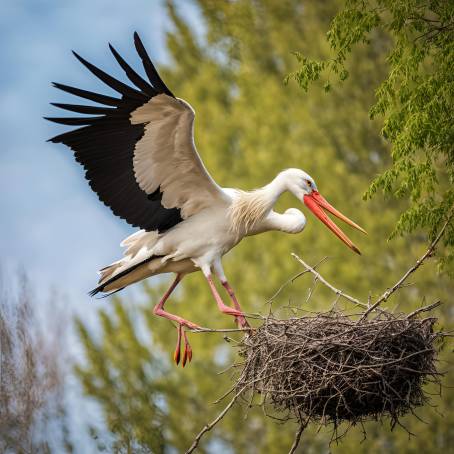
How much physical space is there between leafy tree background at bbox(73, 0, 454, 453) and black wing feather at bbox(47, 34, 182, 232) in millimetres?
10580

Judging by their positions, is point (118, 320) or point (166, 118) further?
point (118, 320)

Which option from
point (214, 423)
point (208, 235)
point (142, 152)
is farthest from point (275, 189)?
point (214, 423)

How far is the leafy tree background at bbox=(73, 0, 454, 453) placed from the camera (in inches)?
899

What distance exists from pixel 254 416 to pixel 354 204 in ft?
17.4

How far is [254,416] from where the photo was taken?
76.8 feet

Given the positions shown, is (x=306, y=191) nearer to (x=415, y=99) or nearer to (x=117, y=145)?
(x=415, y=99)

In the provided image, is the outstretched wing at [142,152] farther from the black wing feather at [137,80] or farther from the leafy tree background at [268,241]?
the leafy tree background at [268,241]

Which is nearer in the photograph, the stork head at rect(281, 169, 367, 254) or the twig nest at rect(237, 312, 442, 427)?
the twig nest at rect(237, 312, 442, 427)

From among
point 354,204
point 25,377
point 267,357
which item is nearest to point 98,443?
point 25,377

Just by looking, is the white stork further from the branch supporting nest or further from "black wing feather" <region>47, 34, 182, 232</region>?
the branch supporting nest

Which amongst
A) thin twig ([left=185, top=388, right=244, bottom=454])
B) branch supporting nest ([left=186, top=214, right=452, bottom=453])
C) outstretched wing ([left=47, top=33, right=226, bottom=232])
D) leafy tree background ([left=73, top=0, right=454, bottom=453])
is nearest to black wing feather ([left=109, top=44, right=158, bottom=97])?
outstretched wing ([left=47, top=33, right=226, bottom=232])

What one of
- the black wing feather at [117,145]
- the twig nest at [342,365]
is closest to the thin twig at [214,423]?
the twig nest at [342,365]

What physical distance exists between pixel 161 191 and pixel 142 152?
563mm

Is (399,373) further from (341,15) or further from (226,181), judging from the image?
(226,181)
